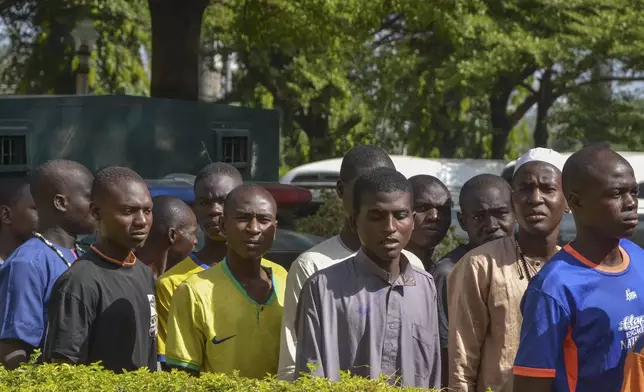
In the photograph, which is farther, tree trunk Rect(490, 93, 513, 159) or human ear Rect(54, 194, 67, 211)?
tree trunk Rect(490, 93, 513, 159)

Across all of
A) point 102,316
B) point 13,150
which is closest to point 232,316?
point 102,316

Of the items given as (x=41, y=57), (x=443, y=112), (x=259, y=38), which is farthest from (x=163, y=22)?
(x=443, y=112)

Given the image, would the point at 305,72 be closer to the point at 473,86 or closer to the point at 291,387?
the point at 473,86

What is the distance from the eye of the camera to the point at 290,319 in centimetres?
540

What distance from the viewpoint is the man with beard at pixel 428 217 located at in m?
6.90

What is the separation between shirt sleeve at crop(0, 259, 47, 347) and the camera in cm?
555

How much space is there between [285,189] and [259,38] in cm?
619

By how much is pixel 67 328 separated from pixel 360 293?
3.94ft

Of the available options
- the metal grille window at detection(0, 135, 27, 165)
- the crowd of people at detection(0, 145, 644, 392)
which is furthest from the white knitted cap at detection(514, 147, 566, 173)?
the metal grille window at detection(0, 135, 27, 165)

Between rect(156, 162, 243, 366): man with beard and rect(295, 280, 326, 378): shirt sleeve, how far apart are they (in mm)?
1188

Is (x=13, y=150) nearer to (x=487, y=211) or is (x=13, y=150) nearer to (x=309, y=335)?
(x=487, y=211)

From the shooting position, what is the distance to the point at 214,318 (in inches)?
220

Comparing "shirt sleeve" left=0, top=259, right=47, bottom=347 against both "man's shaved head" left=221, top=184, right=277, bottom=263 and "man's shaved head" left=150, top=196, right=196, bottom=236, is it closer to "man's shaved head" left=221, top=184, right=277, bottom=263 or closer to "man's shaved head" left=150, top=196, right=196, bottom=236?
"man's shaved head" left=221, top=184, right=277, bottom=263

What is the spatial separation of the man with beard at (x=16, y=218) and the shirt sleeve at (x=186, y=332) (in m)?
1.75
